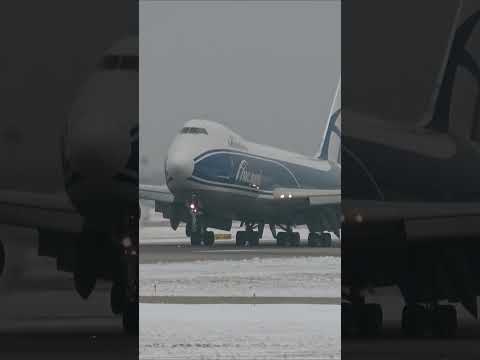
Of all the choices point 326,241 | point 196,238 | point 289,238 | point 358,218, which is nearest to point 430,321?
point 358,218

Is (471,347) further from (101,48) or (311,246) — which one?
(311,246)

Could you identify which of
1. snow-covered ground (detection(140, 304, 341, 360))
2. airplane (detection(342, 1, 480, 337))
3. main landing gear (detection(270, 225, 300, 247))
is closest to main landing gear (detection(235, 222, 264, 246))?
main landing gear (detection(270, 225, 300, 247))

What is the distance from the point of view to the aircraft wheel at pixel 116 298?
19.0 meters

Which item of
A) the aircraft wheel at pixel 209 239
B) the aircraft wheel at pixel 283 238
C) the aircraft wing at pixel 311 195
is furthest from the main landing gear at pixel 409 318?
the aircraft wing at pixel 311 195

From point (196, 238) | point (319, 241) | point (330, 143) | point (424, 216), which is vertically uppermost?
point (424, 216)

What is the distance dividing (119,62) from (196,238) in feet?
112

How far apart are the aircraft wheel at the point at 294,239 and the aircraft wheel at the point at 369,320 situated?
83.2ft

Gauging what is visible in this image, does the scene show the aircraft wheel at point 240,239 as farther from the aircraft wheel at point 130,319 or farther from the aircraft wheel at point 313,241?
the aircraft wheel at point 130,319

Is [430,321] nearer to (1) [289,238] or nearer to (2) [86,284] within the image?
(2) [86,284]

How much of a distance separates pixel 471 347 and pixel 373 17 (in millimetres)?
4565

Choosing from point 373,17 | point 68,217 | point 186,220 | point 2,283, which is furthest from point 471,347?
A: point 186,220

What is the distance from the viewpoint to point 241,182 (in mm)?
57688

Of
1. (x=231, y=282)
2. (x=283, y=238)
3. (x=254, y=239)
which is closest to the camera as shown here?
Result: (x=231, y=282)

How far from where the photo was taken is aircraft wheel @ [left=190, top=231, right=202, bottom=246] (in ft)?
166
